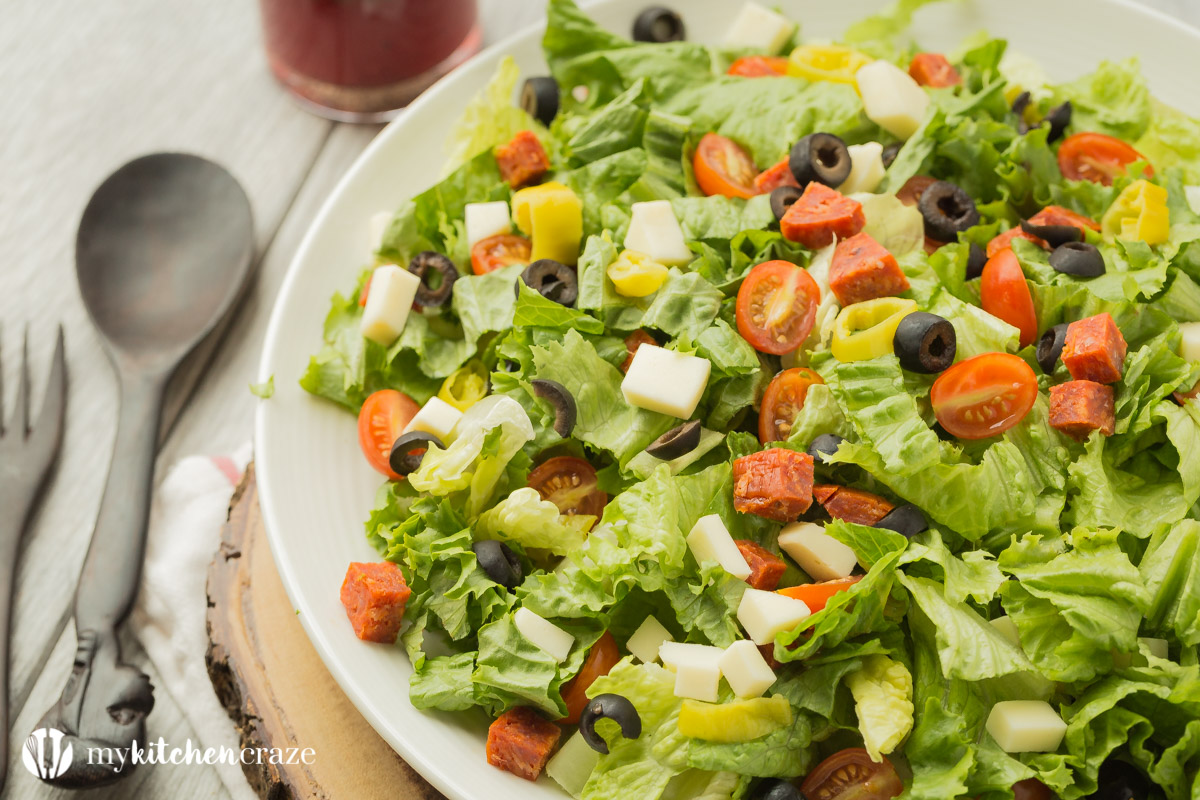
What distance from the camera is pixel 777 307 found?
10.5 feet

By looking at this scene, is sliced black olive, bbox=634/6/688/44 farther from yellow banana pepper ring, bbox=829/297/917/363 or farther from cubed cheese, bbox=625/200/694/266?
yellow banana pepper ring, bbox=829/297/917/363

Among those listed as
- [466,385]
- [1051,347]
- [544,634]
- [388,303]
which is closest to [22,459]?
[388,303]

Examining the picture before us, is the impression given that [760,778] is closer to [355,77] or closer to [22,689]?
[22,689]

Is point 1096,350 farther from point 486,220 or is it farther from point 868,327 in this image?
point 486,220

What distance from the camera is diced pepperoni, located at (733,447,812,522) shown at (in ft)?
9.30

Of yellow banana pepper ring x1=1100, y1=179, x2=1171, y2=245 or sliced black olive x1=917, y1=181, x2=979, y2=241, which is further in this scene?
sliced black olive x1=917, y1=181, x2=979, y2=241

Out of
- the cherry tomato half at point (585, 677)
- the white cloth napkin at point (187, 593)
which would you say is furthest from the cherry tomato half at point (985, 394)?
the white cloth napkin at point (187, 593)

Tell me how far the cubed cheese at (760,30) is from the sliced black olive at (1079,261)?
4.89 ft

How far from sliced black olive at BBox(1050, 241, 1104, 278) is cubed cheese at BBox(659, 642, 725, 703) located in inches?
65.2

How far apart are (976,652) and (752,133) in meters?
2.03

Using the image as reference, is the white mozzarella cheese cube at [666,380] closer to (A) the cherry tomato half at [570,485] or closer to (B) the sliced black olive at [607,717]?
(A) the cherry tomato half at [570,485]

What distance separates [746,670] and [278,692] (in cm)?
159

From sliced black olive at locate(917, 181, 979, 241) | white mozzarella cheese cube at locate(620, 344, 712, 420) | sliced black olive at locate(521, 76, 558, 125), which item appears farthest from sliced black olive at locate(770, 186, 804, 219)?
sliced black olive at locate(521, 76, 558, 125)

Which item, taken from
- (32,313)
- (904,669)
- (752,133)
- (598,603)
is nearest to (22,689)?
(32,313)
